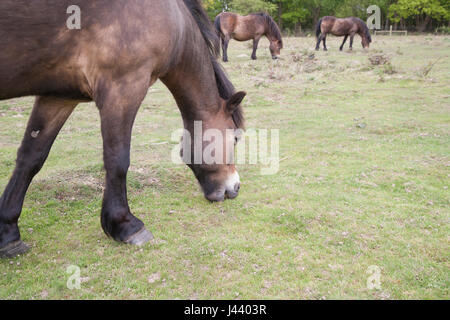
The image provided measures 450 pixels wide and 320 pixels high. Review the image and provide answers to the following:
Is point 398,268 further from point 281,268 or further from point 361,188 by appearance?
point 361,188

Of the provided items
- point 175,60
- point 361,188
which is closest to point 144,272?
point 175,60

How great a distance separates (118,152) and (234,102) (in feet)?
4.43

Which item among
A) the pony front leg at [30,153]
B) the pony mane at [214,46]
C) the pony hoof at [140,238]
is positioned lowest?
the pony hoof at [140,238]

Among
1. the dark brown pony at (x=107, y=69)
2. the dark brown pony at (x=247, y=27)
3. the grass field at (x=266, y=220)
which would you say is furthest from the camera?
the dark brown pony at (x=247, y=27)

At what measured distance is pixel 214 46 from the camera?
355 centimetres

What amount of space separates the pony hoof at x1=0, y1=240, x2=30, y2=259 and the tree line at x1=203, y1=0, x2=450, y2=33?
36.8 m

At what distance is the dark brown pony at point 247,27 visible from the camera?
17.5 m

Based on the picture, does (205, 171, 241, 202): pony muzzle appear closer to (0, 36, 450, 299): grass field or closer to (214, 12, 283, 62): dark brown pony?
(0, 36, 450, 299): grass field

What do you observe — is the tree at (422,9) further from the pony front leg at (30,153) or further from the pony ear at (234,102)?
the pony front leg at (30,153)

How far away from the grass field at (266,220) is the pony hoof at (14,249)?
0.11 metres

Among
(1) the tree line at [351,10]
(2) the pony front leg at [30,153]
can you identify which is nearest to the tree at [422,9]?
(1) the tree line at [351,10]

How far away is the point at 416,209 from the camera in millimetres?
3705

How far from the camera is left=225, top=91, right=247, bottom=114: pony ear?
352 cm

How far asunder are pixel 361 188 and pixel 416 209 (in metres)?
0.69
